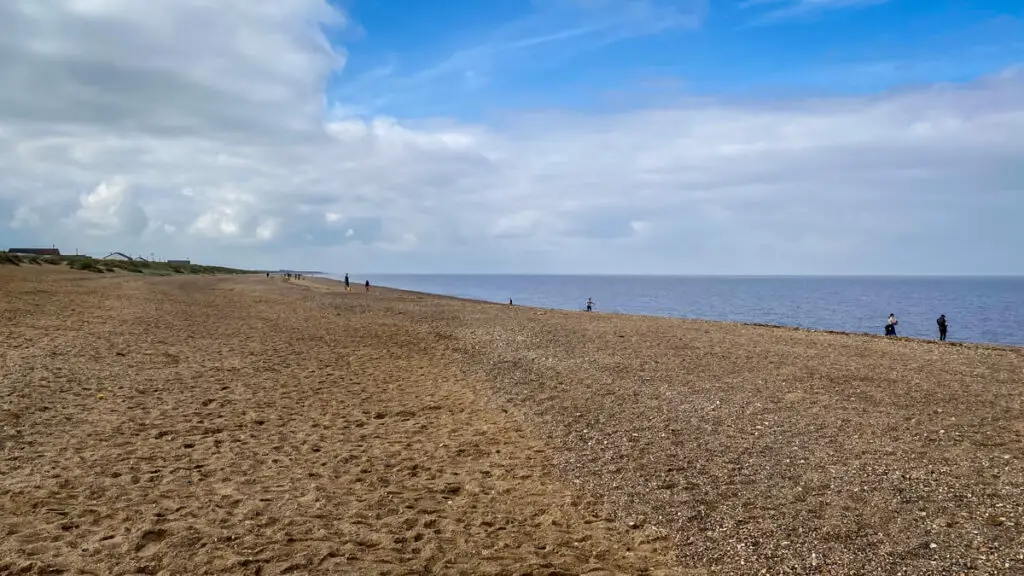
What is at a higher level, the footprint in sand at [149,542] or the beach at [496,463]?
the beach at [496,463]

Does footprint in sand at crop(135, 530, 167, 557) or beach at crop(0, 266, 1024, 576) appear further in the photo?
beach at crop(0, 266, 1024, 576)

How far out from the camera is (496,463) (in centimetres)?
916

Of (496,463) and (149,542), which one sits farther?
(496,463)

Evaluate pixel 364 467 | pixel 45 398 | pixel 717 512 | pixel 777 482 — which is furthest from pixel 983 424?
pixel 45 398

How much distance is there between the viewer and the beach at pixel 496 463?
242 inches

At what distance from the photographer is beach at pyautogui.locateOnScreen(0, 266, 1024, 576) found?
6148mm

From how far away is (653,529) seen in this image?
688 cm

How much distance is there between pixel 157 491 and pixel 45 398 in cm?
620

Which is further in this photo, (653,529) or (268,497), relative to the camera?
(268,497)

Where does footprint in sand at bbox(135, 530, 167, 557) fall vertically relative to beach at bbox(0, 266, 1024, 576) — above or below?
below

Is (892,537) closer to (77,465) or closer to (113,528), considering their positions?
(113,528)

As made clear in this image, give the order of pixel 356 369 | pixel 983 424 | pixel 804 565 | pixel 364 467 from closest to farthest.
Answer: pixel 804 565 → pixel 364 467 → pixel 983 424 → pixel 356 369

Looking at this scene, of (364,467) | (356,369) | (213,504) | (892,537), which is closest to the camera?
(892,537)

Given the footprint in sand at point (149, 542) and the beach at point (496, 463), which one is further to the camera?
the beach at point (496, 463)
